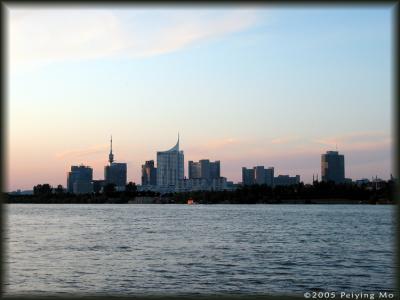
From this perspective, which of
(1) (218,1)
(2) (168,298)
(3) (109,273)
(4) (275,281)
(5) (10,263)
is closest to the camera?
(1) (218,1)

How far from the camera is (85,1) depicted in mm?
6715

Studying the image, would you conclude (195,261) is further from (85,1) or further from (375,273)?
(85,1)

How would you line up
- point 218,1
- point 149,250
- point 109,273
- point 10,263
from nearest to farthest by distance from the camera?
point 218,1
point 109,273
point 10,263
point 149,250

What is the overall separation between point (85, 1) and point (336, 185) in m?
194

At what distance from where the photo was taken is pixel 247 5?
265 inches

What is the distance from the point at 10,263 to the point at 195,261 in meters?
8.37

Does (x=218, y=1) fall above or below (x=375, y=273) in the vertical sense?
above

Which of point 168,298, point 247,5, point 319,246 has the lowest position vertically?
point 319,246

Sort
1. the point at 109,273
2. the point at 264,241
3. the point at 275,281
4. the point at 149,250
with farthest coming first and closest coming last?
the point at 264,241
the point at 149,250
the point at 109,273
the point at 275,281

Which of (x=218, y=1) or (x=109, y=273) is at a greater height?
(x=218, y=1)

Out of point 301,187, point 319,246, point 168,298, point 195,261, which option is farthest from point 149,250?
point 301,187

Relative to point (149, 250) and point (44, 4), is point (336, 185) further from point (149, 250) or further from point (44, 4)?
point (44, 4)

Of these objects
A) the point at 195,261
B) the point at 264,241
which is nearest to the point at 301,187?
the point at 264,241

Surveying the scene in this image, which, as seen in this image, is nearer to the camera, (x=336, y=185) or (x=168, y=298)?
(x=168, y=298)
